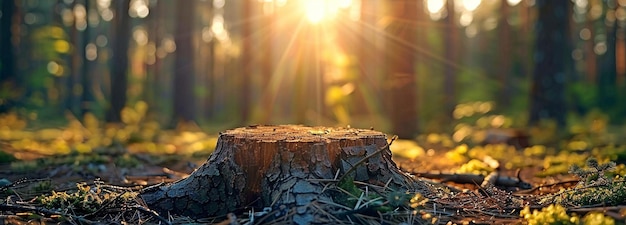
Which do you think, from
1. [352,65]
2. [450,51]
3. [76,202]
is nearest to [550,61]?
[352,65]

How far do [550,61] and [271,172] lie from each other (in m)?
8.88

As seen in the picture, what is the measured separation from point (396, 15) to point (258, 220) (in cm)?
916

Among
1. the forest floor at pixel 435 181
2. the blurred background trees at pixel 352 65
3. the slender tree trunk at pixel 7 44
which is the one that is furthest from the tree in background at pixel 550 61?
the slender tree trunk at pixel 7 44

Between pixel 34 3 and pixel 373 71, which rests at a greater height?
pixel 34 3

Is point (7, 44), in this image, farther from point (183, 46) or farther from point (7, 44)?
point (183, 46)

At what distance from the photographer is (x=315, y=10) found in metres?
19.6

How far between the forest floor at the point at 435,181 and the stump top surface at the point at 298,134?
65 cm

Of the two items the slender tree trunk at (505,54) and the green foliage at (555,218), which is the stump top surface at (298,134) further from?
the slender tree trunk at (505,54)

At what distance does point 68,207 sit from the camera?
13.1ft

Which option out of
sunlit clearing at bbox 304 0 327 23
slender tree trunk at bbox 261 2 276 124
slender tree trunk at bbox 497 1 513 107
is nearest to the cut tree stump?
sunlit clearing at bbox 304 0 327 23

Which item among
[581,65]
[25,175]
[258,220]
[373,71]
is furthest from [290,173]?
[581,65]

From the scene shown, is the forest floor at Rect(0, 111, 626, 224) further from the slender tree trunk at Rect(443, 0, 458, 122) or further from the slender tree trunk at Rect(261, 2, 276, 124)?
the slender tree trunk at Rect(443, 0, 458, 122)

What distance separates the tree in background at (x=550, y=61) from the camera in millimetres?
11336

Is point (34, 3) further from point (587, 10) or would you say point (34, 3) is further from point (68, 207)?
point (68, 207)
